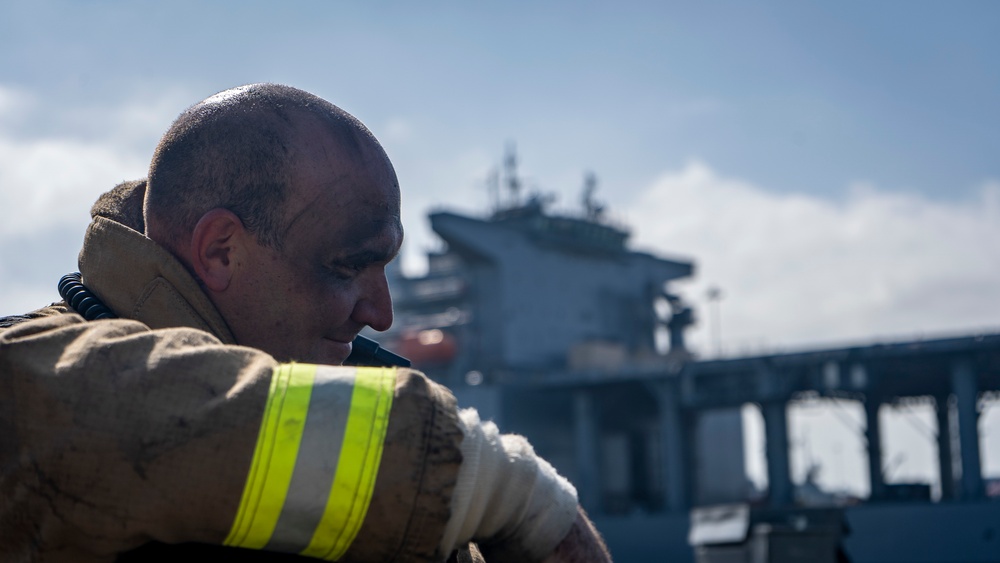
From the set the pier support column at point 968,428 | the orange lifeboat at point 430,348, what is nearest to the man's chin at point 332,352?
the pier support column at point 968,428

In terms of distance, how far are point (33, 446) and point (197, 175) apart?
62 cm

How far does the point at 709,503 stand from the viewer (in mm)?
45125

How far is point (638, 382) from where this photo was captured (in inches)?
1558

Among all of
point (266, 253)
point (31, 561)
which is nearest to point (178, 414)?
point (31, 561)

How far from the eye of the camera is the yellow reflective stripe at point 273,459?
1.19m

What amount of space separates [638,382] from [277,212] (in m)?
38.5

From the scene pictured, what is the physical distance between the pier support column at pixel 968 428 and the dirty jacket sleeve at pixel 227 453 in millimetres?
33807

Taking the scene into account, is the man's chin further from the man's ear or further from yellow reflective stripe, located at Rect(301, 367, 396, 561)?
yellow reflective stripe, located at Rect(301, 367, 396, 561)

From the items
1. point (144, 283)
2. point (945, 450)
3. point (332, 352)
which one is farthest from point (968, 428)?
point (144, 283)

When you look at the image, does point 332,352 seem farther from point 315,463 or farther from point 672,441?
point 672,441

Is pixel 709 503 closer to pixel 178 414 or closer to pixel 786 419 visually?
pixel 786 419

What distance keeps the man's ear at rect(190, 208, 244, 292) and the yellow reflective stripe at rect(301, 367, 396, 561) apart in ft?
1.92

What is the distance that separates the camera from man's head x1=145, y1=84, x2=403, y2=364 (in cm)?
171

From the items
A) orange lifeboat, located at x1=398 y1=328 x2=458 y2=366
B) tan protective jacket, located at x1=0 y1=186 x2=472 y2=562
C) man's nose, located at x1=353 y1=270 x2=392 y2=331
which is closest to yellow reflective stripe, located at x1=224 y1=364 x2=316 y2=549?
tan protective jacket, located at x1=0 y1=186 x2=472 y2=562
